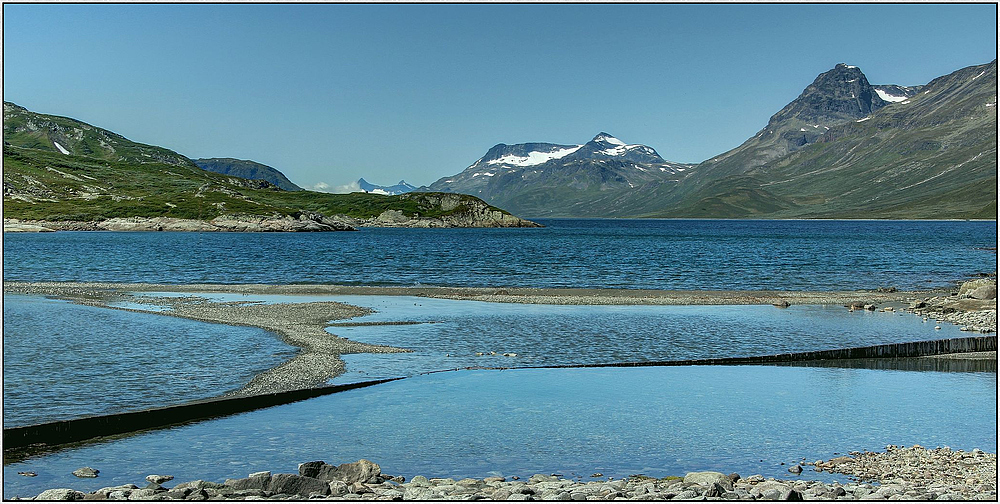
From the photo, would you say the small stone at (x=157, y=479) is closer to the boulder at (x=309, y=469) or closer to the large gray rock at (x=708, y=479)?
the boulder at (x=309, y=469)

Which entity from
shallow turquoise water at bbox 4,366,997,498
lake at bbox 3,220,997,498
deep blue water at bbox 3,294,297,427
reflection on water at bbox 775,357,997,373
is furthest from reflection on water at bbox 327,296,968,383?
deep blue water at bbox 3,294,297,427

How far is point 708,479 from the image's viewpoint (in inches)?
583

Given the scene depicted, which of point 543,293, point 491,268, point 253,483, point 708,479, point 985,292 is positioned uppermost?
point 985,292

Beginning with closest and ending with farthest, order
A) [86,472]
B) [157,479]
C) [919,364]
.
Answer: [157,479] < [86,472] < [919,364]

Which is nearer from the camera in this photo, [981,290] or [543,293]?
[981,290]

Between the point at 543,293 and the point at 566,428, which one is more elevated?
the point at 543,293

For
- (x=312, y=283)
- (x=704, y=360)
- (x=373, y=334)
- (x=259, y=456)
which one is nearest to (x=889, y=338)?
(x=704, y=360)

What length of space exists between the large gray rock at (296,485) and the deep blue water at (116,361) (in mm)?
9043

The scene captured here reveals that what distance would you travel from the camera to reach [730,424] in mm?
20781

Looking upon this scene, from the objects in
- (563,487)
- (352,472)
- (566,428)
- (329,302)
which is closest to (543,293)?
(329,302)

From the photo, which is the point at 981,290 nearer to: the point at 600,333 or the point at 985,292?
the point at 985,292

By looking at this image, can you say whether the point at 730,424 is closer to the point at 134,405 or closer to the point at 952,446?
the point at 952,446

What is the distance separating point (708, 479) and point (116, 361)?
23375mm

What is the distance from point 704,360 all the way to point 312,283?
47231 mm
